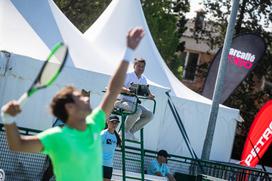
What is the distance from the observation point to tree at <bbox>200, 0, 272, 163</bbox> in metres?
34.2

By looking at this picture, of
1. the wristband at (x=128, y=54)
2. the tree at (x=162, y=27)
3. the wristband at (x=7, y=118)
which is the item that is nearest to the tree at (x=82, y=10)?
the tree at (x=162, y=27)

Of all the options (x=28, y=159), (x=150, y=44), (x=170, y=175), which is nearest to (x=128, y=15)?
(x=150, y=44)

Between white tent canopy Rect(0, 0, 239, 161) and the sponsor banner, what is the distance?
3.87ft

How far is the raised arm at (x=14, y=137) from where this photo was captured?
4512 millimetres

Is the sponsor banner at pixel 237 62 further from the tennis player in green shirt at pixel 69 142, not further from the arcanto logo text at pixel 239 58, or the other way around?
the tennis player in green shirt at pixel 69 142

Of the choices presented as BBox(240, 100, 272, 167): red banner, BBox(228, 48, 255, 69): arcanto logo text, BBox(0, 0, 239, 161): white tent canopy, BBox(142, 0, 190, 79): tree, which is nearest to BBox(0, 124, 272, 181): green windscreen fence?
BBox(0, 0, 239, 161): white tent canopy

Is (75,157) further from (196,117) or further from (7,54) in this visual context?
(196,117)

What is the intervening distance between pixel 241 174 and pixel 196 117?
3.45 meters

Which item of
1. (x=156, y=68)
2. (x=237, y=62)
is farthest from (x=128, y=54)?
(x=237, y=62)

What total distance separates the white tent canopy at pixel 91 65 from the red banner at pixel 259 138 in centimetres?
64

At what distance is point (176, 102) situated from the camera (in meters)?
17.3

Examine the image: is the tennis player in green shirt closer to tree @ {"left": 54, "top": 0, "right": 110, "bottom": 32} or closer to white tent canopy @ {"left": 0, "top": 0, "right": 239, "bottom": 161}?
white tent canopy @ {"left": 0, "top": 0, "right": 239, "bottom": 161}

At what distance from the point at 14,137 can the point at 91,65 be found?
10.3 m

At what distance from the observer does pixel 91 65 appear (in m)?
15.0
